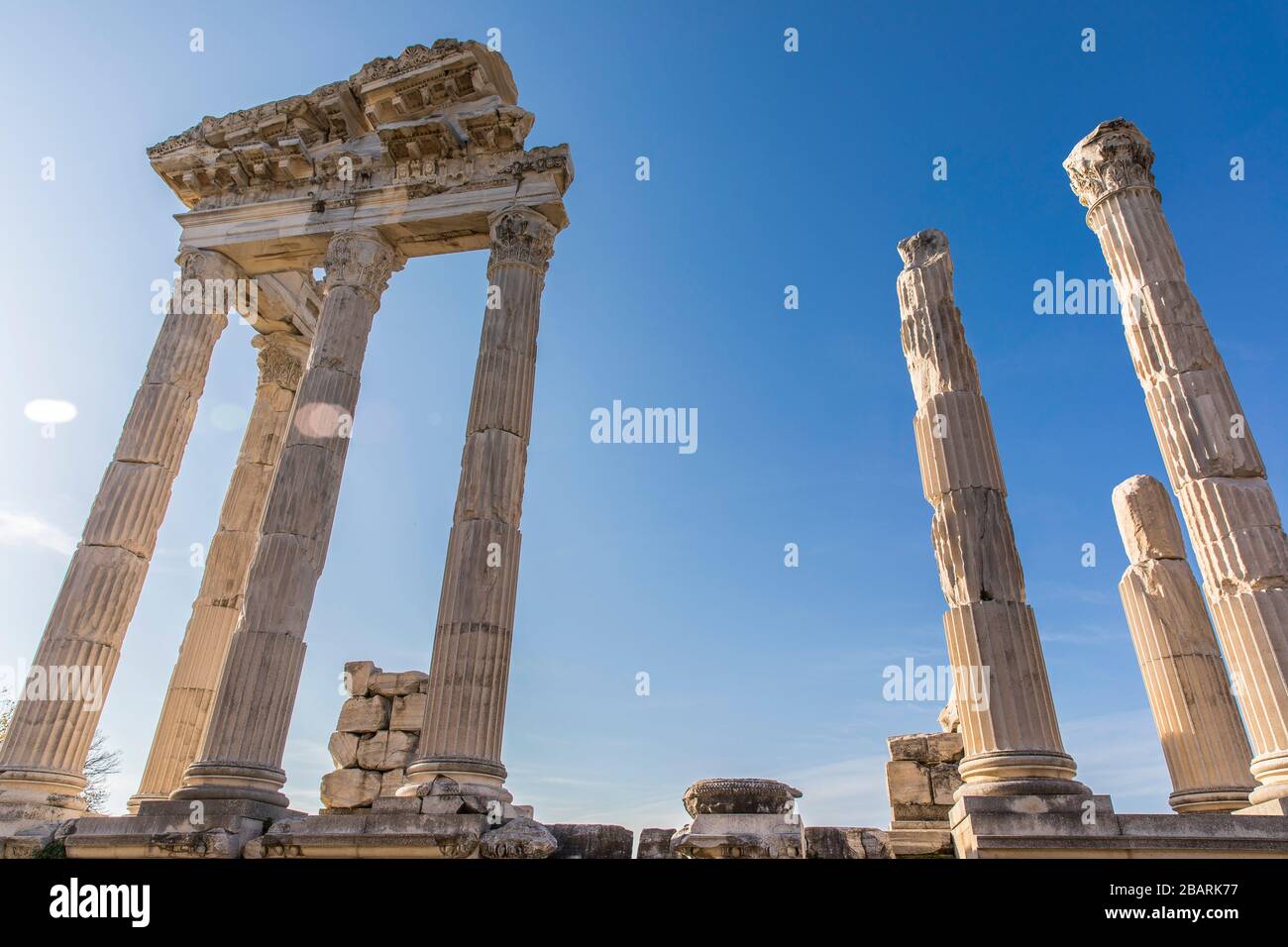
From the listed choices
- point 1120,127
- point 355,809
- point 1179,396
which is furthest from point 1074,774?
point 355,809

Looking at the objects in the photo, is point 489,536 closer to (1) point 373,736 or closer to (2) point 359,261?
(1) point 373,736

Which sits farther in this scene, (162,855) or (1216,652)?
(1216,652)

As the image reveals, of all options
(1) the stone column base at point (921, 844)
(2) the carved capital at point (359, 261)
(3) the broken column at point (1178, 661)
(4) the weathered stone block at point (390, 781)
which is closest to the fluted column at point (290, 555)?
(2) the carved capital at point (359, 261)

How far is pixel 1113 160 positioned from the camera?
46.7 ft

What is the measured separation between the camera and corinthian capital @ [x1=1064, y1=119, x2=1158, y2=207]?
14.2 metres

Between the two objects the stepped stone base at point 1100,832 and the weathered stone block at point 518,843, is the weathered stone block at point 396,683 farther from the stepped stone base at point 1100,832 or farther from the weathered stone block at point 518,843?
the stepped stone base at point 1100,832

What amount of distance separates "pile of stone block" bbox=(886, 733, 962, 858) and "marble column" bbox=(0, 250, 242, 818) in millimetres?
12834

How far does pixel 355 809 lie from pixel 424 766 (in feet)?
17.5

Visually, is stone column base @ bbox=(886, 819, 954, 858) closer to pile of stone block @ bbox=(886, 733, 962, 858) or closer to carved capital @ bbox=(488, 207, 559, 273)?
pile of stone block @ bbox=(886, 733, 962, 858)

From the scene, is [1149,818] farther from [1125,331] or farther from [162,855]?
[162,855]

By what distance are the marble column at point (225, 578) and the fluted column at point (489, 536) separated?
488 cm

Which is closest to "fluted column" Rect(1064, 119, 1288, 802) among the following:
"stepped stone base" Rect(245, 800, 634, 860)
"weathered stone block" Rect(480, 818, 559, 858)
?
"stepped stone base" Rect(245, 800, 634, 860)

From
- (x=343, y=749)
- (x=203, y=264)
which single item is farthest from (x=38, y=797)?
(x=203, y=264)
